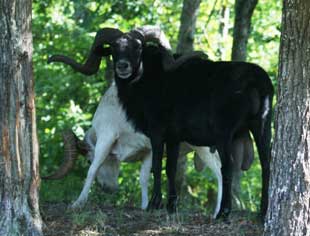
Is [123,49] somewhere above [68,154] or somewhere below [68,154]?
above

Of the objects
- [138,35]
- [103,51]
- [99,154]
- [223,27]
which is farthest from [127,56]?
[223,27]

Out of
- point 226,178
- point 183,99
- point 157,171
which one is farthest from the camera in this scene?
point 157,171

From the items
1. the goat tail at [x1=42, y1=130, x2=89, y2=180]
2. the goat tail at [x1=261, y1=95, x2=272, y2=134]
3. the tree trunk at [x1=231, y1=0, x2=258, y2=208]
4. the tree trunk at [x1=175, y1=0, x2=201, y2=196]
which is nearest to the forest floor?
the goat tail at [x1=261, y1=95, x2=272, y2=134]

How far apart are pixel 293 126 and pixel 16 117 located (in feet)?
8.83

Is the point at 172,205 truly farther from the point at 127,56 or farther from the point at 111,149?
the point at 127,56

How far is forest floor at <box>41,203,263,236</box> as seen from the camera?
8594 millimetres

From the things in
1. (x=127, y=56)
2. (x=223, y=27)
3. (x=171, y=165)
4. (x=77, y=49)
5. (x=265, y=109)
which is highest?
(x=223, y=27)

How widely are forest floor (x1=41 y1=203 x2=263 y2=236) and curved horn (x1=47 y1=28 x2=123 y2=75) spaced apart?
7.50ft

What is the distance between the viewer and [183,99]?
10.2m

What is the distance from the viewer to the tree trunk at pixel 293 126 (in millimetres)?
7027

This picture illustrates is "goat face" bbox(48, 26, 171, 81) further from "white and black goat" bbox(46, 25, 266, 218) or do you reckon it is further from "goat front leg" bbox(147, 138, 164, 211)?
"goat front leg" bbox(147, 138, 164, 211)

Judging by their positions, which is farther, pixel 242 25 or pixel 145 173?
pixel 242 25

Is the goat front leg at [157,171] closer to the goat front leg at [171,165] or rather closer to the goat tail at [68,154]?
the goat front leg at [171,165]

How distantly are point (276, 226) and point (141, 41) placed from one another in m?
4.51
